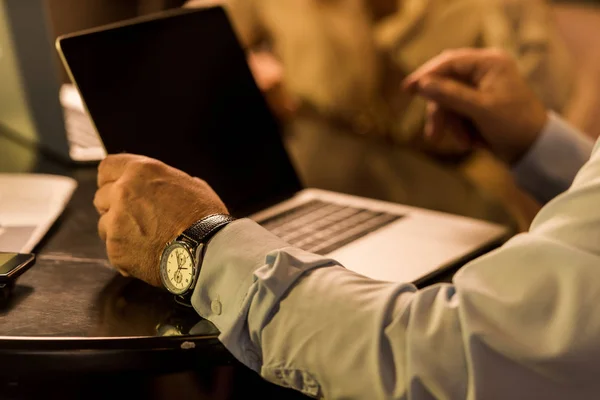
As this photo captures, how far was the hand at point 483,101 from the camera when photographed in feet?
4.00

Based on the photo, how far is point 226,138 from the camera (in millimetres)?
1076

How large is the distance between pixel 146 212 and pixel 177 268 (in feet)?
0.26

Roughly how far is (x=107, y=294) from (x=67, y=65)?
0.31 metres

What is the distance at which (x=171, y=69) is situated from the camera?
3.38 feet

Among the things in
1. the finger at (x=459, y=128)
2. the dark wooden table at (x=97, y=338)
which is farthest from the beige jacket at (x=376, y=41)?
the dark wooden table at (x=97, y=338)

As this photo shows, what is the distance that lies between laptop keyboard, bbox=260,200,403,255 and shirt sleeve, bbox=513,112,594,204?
298mm

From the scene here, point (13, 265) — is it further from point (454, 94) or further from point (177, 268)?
point (454, 94)

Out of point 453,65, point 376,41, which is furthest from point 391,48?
point 453,65

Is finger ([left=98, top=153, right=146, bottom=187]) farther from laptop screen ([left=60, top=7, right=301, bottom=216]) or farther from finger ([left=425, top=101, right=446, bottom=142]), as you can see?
finger ([left=425, top=101, right=446, bottom=142])

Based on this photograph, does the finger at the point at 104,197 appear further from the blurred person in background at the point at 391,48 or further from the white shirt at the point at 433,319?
the blurred person in background at the point at 391,48

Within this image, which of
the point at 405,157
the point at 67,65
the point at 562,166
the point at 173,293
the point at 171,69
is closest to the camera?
the point at 173,293

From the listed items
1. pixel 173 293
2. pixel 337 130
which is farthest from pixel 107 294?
pixel 337 130

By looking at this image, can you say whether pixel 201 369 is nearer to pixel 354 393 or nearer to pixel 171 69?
pixel 354 393

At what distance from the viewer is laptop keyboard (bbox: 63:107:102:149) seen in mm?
1219
